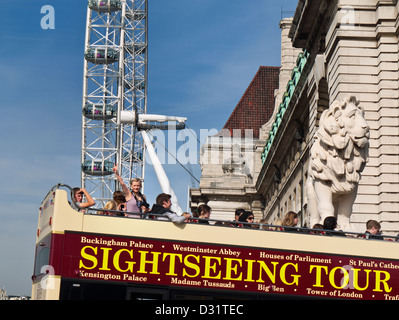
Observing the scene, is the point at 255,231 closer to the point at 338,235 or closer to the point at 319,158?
the point at 338,235

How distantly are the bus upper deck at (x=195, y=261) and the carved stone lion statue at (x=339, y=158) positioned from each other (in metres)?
3.99

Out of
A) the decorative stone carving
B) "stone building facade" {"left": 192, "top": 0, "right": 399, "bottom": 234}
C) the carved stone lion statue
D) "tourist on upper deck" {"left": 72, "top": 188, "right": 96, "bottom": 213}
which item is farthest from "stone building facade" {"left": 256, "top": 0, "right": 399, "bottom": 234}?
the decorative stone carving

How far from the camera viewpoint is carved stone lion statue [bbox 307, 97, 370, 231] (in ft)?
42.9

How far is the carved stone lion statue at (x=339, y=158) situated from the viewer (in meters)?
13.1

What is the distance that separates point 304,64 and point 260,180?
25.5 m

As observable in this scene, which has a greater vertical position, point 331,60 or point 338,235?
point 331,60

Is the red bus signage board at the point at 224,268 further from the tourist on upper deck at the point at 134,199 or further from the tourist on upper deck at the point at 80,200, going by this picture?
the tourist on upper deck at the point at 134,199

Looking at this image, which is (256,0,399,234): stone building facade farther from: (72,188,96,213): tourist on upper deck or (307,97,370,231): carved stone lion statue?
(72,188,96,213): tourist on upper deck

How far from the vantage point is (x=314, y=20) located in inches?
1104

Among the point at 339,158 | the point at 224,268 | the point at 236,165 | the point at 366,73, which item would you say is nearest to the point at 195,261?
the point at 224,268

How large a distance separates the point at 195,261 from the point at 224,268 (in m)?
0.35

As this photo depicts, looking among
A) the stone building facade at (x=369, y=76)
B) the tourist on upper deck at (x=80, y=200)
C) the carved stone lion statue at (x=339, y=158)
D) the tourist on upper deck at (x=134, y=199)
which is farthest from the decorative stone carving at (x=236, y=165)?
the tourist on upper deck at (x=80, y=200)

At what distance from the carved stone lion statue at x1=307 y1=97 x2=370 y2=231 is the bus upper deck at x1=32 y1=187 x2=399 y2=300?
157 inches
